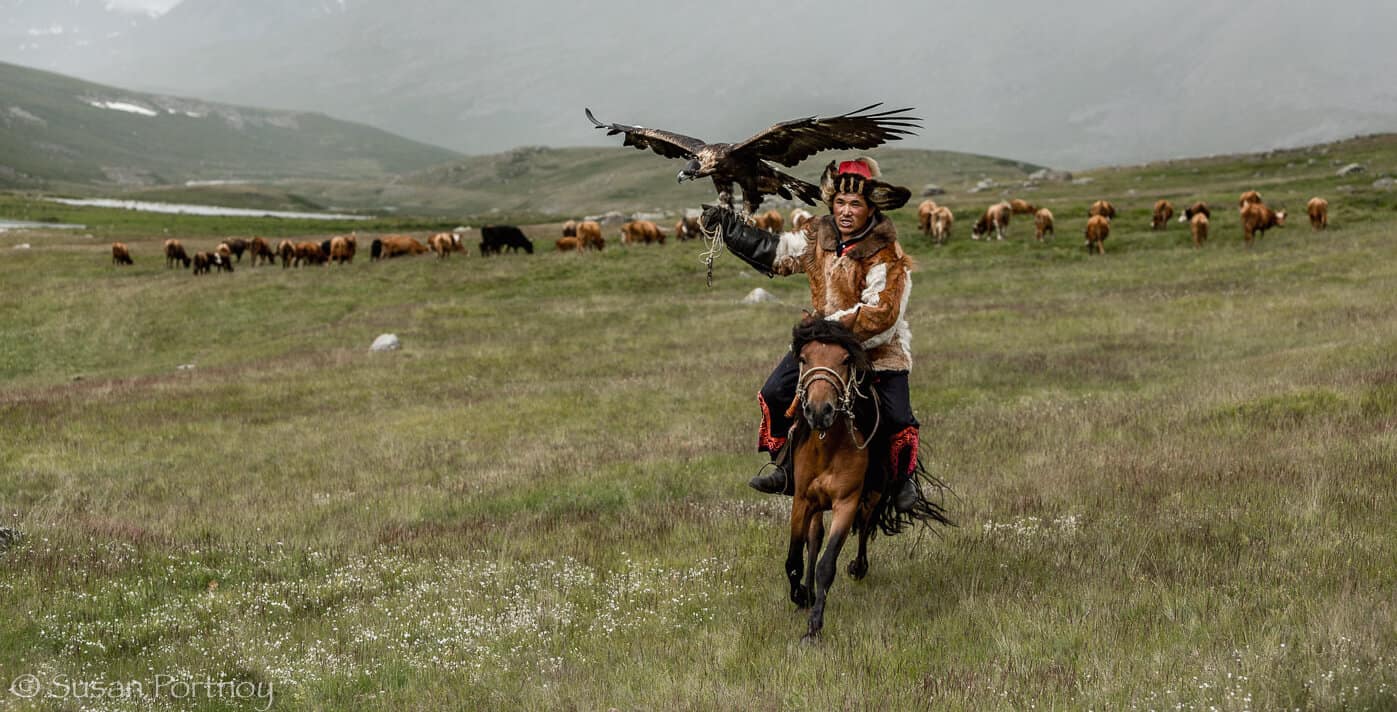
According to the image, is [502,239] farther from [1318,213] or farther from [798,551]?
[798,551]

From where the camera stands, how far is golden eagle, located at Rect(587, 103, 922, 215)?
5844 mm

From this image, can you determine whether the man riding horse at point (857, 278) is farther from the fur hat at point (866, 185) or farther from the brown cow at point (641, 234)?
the brown cow at point (641, 234)

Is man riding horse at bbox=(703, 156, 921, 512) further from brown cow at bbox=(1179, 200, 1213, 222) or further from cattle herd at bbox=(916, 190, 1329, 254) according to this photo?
brown cow at bbox=(1179, 200, 1213, 222)

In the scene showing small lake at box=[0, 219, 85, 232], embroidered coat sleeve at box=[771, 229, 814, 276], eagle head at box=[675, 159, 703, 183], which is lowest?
embroidered coat sleeve at box=[771, 229, 814, 276]

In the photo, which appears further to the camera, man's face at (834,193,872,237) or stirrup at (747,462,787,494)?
stirrup at (747,462,787,494)

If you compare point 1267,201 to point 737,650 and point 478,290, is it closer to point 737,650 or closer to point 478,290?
point 478,290

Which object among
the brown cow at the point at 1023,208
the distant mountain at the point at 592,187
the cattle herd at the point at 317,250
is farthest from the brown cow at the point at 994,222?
the distant mountain at the point at 592,187

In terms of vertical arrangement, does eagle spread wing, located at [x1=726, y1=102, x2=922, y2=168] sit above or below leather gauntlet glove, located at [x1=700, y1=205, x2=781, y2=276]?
above

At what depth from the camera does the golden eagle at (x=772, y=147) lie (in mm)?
5844

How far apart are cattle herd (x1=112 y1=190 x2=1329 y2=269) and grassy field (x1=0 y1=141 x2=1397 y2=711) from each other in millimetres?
13640

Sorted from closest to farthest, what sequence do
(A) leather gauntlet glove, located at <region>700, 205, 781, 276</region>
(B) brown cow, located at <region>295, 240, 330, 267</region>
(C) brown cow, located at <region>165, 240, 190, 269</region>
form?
(A) leather gauntlet glove, located at <region>700, 205, 781, 276</region> → (C) brown cow, located at <region>165, 240, 190, 269</region> → (B) brown cow, located at <region>295, 240, 330, 267</region>

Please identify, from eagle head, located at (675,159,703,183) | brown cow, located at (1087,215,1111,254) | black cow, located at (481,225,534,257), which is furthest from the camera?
black cow, located at (481,225,534,257)

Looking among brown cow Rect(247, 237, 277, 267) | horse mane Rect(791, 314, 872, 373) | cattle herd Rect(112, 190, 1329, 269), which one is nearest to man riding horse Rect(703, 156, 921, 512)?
horse mane Rect(791, 314, 872, 373)

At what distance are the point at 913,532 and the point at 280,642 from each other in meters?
5.19
